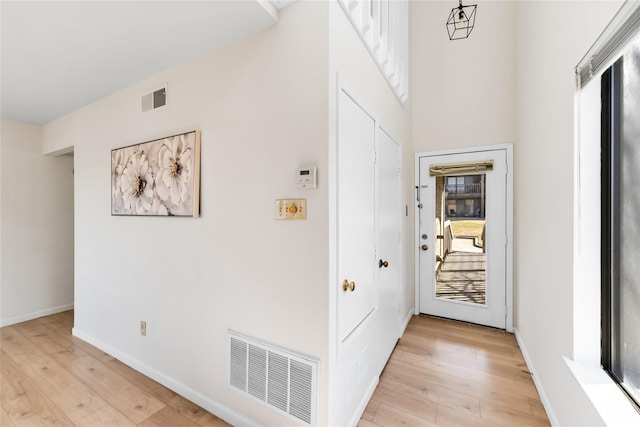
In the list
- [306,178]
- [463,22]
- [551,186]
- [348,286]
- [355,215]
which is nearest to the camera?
[306,178]

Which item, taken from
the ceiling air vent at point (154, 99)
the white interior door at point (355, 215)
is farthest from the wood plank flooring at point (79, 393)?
the ceiling air vent at point (154, 99)

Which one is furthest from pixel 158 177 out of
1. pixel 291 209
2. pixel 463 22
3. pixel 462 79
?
pixel 462 79

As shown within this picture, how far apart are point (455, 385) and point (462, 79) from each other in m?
3.20

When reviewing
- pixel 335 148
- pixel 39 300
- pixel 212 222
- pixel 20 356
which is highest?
pixel 335 148

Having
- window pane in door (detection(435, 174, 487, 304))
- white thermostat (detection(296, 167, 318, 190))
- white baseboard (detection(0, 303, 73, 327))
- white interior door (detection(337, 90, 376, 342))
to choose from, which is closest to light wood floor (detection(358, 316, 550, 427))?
window pane in door (detection(435, 174, 487, 304))

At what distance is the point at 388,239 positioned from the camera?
2.39 meters

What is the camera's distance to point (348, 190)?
5.10ft

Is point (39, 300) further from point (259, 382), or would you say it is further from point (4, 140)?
point (259, 382)

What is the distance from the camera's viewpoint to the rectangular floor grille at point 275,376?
1.42 m

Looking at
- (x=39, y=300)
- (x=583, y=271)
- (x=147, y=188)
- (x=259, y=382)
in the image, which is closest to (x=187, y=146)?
(x=147, y=188)

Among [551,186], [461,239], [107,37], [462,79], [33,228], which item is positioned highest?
[462,79]

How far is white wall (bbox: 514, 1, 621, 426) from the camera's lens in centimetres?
140

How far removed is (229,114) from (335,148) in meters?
A: 0.79

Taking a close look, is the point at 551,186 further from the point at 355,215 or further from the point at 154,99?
the point at 154,99
